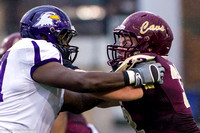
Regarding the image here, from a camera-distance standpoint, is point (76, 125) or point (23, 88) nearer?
point (23, 88)

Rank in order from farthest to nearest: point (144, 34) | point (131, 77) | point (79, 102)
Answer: point (79, 102), point (144, 34), point (131, 77)

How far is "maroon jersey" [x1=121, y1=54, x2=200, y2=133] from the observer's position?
10.8 feet

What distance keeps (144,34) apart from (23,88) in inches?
36.9

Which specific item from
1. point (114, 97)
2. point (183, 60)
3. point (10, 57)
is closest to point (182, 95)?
point (114, 97)

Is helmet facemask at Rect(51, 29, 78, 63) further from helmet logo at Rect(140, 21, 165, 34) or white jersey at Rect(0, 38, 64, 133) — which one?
helmet logo at Rect(140, 21, 165, 34)

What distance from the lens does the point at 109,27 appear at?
12.6 meters

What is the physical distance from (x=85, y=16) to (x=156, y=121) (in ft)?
32.4

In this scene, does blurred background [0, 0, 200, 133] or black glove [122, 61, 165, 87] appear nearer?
black glove [122, 61, 165, 87]

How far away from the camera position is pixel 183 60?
1213 centimetres

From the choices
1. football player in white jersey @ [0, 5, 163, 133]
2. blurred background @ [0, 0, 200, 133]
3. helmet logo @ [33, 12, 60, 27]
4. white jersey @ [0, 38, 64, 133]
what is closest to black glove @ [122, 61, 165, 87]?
football player in white jersey @ [0, 5, 163, 133]

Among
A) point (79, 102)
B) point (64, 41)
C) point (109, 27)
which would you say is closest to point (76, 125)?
point (79, 102)

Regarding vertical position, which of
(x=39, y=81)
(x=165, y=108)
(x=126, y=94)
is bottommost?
(x=165, y=108)

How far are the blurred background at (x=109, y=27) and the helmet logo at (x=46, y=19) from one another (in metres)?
7.76

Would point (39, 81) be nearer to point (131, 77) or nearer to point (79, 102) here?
point (131, 77)
